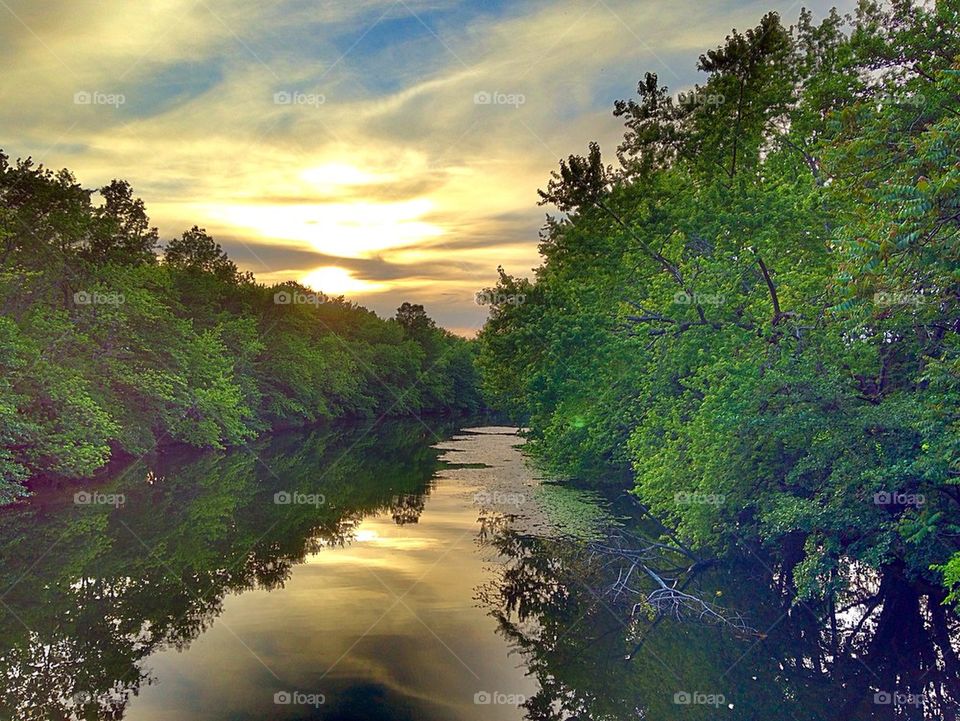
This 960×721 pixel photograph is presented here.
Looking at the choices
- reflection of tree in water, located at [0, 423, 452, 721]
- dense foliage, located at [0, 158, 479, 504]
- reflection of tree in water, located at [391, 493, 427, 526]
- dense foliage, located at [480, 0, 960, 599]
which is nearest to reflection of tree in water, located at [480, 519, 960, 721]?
dense foliage, located at [480, 0, 960, 599]

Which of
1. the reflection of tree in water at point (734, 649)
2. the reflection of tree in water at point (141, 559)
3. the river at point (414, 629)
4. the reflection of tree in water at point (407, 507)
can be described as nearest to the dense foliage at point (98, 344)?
the reflection of tree in water at point (141, 559)

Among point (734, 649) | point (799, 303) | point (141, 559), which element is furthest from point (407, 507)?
point (799, 303)

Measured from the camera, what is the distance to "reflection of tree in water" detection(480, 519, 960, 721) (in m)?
13.1

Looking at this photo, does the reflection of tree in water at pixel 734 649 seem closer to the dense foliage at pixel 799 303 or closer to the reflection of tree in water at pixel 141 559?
the dense foliage at pixel 799 303

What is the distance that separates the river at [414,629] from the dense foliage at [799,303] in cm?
202

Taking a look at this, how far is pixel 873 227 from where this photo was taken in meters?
11.3

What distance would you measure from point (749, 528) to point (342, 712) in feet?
38.5

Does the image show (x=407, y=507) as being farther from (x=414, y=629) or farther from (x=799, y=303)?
(x=799, y=303)

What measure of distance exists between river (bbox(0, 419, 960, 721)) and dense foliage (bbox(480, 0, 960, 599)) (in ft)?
6.63

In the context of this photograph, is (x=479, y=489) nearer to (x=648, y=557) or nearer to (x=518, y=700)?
(x=648, y=557)

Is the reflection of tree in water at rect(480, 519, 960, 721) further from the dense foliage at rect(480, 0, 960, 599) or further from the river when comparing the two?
the dense foliage at rect(480, 0, 960, 599)

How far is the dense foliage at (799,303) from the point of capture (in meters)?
12.5

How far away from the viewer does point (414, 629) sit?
55.6ft

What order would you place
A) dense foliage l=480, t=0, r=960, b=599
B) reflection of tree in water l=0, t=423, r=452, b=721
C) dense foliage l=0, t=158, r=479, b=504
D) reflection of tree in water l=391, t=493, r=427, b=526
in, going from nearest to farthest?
dense foliage l=480, t=0, r=960, b=599
reflection of tree in water l=0, t=423, r=452, b=721
reflection of tree in water l=391, t=493, r=427, b=526
dense foliage l=0, t=158, r=479, b=504
